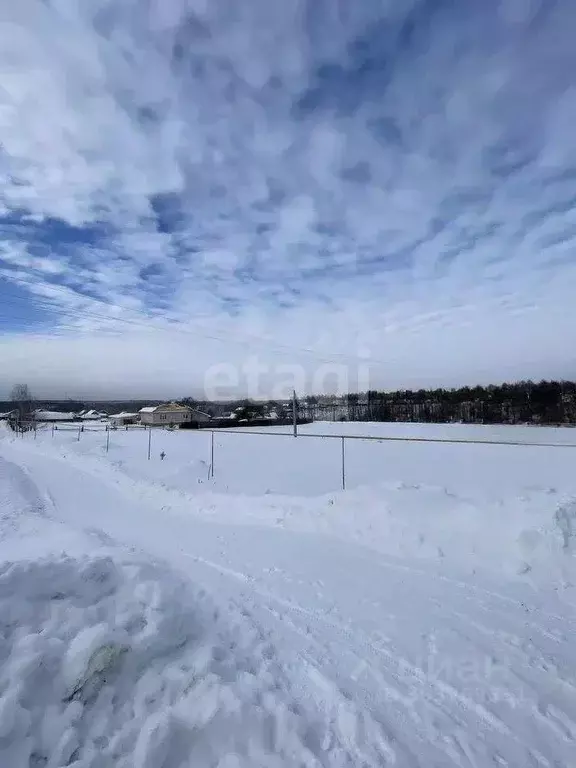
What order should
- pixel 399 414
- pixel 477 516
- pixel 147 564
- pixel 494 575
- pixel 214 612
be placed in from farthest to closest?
1. pixel 399 414
2. pixel 477 516
3. pixel 494 575
4. pixel 147 564
5. pixel 214 612

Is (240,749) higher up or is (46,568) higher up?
(46,568)

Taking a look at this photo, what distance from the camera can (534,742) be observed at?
9.04 ft

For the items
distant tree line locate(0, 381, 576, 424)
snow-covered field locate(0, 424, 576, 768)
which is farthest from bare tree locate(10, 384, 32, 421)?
snow-covered field locate(0, 424, 576, 768)

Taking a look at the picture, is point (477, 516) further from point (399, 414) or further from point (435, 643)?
point (399, 414)

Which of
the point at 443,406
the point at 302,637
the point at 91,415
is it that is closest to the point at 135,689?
the point at 302,637

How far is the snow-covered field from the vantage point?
2.66 meters

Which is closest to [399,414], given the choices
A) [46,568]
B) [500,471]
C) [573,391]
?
[573,391]

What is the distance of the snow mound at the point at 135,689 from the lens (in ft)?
8.23

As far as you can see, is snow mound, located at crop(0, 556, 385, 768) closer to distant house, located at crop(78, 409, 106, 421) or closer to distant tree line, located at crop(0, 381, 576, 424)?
distant tree line, located at crop(0, 381, 576, 424)

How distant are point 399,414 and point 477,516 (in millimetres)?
58234

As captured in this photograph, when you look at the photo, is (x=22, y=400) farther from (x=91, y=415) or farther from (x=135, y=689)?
(x=135, y=689)

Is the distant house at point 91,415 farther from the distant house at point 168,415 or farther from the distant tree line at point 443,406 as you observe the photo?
the distant house at point 168,415

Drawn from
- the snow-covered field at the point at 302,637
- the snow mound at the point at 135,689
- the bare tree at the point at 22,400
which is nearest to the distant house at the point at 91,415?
the bare tree at the point at 22,400

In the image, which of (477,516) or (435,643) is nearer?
(435,643)
